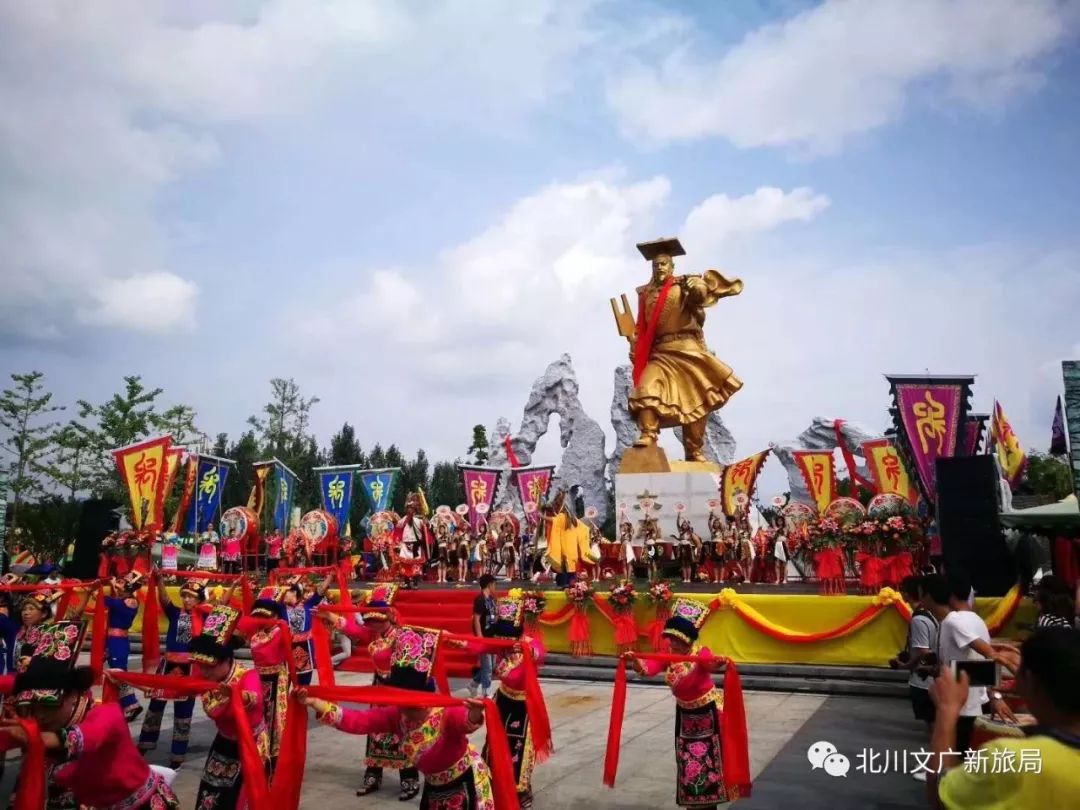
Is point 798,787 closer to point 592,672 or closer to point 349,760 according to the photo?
point 349,760

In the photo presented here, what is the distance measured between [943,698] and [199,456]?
805 inches

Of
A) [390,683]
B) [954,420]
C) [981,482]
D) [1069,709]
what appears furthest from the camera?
[954,420]

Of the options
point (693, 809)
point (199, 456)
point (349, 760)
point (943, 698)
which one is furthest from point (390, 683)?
point (199, 456)

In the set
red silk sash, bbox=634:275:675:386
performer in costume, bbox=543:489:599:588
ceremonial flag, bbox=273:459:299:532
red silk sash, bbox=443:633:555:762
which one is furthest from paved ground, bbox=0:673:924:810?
ceremonial flag, bbox=273:459:299:532

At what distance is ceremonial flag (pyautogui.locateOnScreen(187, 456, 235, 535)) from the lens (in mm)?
19812

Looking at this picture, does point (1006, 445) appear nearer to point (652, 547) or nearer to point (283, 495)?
point (652, 547)

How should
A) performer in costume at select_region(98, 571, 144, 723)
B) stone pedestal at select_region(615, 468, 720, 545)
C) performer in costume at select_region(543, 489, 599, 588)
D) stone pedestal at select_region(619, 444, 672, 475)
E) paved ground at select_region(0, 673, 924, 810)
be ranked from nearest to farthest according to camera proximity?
paved ground at select_region(0, 673, 924, 810) → performer in costume at select_region(98, 571, 144, 723) → performer in costume at select_region(543, 489, 599, 588) → stone pedestal at select_region(615, 468, 720, 545) → stone pedestal at select_region(619, 444, 672, 475)

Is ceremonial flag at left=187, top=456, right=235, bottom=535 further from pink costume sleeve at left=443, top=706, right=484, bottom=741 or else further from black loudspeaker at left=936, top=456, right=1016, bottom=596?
pink costume sleeve at left=443, top=706, right=484, bottom=741

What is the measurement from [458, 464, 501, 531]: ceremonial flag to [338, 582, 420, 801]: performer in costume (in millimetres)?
16310

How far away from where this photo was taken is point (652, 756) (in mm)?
6566

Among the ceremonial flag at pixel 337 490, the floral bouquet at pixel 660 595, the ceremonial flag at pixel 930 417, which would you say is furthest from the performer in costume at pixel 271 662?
the ceremonial flag at pixel 337 490

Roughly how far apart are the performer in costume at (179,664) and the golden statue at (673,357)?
12738 mm

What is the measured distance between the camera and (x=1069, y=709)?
70.3 inches

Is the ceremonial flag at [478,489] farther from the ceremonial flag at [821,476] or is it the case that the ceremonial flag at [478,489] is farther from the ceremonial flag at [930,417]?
the ceremonial flag at [930,417]
